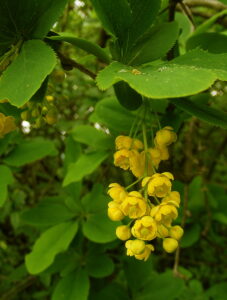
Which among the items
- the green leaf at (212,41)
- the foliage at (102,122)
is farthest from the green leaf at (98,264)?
the green leaf at (212,41)

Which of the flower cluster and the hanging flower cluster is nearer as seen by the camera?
the hanging flower cluster

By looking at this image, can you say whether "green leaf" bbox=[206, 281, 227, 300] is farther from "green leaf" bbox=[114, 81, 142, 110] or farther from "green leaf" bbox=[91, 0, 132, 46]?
"green leaf" bbox=[91, 0, 132, 46]

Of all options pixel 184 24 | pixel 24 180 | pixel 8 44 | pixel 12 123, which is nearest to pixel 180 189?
pixel 184 24

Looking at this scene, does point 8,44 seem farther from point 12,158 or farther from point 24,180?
point 24,180

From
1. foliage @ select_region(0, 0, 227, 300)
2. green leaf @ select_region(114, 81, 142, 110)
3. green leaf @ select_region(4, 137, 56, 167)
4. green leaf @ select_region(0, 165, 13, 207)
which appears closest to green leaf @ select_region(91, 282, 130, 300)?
foliage @ select_region(0, 0, 227, 300)

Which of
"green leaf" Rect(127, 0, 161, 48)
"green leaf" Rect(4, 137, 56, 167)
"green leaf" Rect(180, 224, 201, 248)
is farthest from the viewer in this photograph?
"green leaf" Rect(180, 224, 201, 248)

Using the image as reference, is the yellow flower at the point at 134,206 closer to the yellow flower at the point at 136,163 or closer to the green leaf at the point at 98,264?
the yellow flower at the point at 136,163
